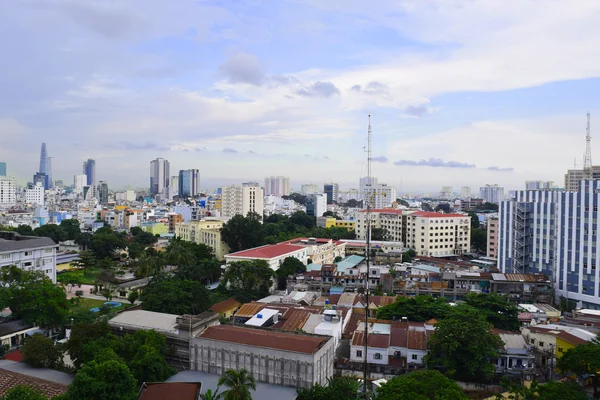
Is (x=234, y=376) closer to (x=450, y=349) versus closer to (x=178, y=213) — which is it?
(x=450, y=349)

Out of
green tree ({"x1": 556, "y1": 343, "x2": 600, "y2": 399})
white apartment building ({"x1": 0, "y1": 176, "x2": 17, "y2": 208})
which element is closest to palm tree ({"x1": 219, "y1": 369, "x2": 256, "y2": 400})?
green tree ({"x1": 556, "y1": 343, "x2": 600, "y2": 399})

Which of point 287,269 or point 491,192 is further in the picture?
point 491,192

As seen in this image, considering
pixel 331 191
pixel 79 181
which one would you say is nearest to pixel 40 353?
pixel 331 191

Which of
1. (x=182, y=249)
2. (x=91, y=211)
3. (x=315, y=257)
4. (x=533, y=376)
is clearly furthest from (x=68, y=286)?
(x=91, y=211)

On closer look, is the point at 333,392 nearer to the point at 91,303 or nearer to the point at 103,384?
the point at 103,384

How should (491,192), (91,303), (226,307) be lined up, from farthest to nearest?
(491,192)
(91,303)
(226,307)

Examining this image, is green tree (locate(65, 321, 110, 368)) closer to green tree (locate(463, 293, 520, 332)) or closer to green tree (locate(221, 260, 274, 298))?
green tree (locate(221, 260, 274, 298))

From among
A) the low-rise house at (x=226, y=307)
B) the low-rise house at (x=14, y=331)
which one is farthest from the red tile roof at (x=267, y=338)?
the low-rise house at (x=14, y=331)

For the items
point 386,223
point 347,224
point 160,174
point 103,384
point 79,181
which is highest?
point 160,174
